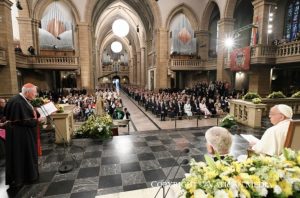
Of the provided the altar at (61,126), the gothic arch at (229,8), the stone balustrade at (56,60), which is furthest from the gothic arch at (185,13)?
the altar at (61,126)

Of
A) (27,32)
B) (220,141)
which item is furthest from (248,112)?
(27,32)

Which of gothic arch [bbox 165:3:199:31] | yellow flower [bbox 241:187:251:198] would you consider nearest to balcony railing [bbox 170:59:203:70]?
gothic arch [bbox 165:3:199:31]

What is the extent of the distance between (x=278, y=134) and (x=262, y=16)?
11849mm

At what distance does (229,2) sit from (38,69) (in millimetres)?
16867

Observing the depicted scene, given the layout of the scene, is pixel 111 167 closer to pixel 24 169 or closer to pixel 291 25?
pixel 24 169

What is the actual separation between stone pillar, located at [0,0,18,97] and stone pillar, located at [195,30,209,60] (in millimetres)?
16338

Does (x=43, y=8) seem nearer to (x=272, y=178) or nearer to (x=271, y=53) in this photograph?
(x=271, y=53)

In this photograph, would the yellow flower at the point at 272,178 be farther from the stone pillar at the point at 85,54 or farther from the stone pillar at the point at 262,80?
the stone pillar at the point at 85,54

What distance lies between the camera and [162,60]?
1898cm

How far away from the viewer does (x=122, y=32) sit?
61.1ft

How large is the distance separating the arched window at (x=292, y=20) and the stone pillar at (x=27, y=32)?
70.4ft

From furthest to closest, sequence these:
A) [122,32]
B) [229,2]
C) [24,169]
→ [122,32] → [229,2] → [24,169]

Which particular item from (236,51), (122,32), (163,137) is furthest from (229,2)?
(163,137)

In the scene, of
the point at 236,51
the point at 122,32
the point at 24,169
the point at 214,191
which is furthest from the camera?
the point at 122,32
